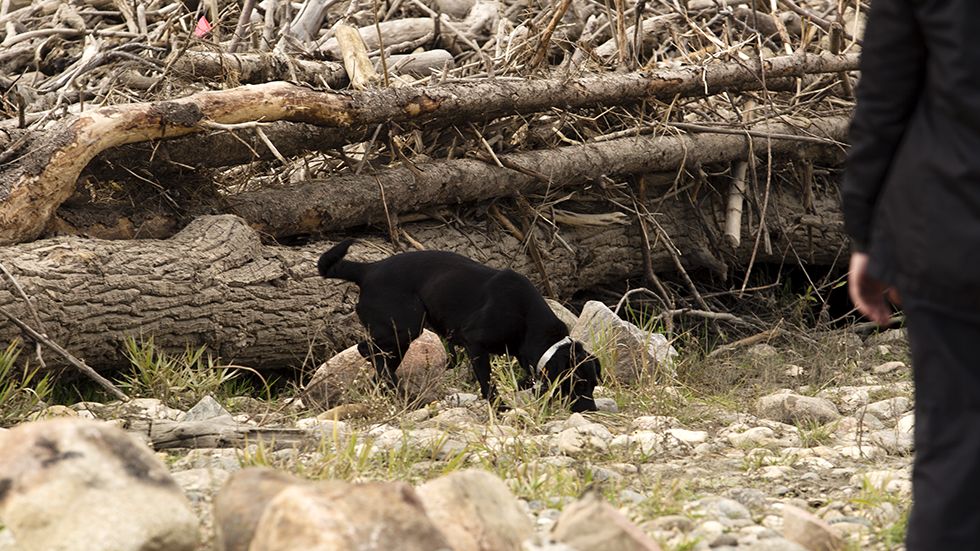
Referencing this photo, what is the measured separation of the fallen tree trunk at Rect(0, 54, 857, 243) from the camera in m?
5.45

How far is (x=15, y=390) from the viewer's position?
502cm

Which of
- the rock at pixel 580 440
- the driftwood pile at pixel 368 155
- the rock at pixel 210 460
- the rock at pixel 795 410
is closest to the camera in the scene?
the rock at pixel 210 460

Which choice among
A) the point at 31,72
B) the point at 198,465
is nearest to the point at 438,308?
the point at 198,465

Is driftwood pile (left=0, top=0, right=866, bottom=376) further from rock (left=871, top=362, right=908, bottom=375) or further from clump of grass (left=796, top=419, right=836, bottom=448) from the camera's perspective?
clump of grass (left=796, top=419, right=836, bottom=448)

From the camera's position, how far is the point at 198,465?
3.97 m

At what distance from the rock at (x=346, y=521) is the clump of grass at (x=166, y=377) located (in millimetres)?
2963

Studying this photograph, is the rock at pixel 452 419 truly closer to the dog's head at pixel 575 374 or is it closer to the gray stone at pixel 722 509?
the dog's head at pixel 575 374

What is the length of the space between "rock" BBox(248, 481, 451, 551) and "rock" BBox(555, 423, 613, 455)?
1770 millimetres

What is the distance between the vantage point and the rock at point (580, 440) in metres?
4.25

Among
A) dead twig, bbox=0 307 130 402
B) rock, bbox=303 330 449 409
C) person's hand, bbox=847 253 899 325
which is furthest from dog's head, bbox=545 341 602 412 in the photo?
person's hand, bbox=847 253 899 325

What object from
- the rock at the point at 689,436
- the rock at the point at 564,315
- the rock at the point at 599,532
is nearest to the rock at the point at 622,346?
the rock at the point at 564,315

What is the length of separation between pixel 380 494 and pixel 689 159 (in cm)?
539

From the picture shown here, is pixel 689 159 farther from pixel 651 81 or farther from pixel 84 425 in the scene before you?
pixel 84 425

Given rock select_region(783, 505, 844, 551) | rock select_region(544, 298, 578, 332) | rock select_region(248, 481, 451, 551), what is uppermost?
rock select_region(248, 481, 451, 551)
